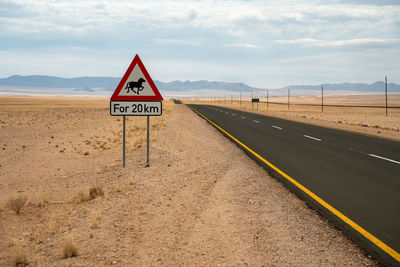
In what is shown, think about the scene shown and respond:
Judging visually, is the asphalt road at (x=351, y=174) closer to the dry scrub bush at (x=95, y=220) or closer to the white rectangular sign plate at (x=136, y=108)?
the white rectangular sign plate at (x=136, y=108)

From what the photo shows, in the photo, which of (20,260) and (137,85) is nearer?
(20,260)

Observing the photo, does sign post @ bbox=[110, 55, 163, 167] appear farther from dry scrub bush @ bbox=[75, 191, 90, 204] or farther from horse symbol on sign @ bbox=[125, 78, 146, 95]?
dry scrub bush @ bbox=[75, 191, 90, 204]

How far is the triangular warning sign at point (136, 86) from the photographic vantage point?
793cm

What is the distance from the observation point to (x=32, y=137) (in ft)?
62.0

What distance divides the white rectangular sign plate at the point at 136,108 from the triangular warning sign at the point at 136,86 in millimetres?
116

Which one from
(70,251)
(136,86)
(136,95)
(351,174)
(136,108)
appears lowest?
(70,251)

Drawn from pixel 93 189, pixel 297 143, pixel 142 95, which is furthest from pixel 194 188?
pixel 297 143

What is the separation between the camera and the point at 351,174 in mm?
8117

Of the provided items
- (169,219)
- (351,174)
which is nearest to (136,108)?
(169,219)

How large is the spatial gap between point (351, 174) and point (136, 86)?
5.27 metres

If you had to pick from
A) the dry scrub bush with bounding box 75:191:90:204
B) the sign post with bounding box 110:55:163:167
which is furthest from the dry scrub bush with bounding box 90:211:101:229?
the sign post with bounding box 110:55:163:167

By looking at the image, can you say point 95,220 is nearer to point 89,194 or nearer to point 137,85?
point 89,194

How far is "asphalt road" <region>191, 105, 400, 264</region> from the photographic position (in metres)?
5.17

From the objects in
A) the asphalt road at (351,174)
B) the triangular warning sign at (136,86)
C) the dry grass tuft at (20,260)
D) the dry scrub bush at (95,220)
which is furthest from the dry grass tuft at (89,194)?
the asphalt road at (351,174)
